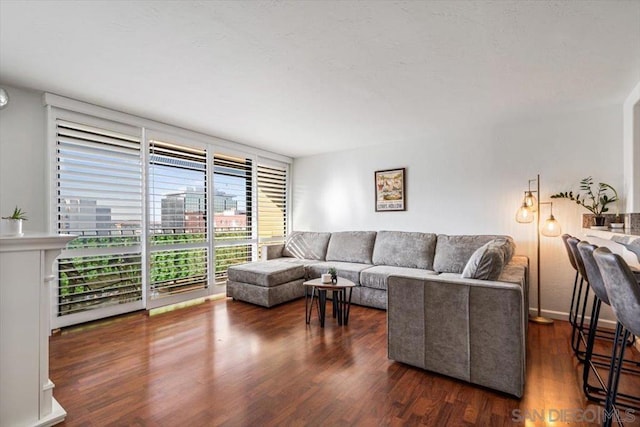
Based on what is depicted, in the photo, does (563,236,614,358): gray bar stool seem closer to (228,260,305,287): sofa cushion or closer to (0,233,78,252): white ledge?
(228,260,305,287): sofa cushion

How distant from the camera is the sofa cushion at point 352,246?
4.58m

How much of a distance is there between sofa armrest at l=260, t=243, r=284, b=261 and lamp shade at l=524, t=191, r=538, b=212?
142 inches

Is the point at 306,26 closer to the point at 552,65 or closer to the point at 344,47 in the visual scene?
the point at 344,47

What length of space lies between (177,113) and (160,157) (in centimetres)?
71

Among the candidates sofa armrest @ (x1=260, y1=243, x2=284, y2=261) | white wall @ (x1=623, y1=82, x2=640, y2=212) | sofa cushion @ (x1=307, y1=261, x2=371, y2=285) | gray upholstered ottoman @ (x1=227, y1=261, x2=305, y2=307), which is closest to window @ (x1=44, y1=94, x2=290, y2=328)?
sofa armrest @ (x1=260, y1=243, x2=284, y2=261)

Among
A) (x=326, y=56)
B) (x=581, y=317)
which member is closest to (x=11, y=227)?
(x=326, y=56)

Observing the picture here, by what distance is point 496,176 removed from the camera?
3.87 metres

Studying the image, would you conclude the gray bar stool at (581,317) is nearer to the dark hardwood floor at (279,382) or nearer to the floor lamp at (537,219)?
the dark hardwood floor at (279,382)

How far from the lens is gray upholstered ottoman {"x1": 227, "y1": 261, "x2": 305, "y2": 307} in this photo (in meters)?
3.84

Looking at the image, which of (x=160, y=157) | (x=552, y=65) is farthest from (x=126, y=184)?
(x=552, y=65)

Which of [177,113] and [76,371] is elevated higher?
[177,113]

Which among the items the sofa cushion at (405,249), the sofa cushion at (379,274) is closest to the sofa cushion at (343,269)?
the sofa cushion at (379,274)

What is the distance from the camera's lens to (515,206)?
374 centimetres

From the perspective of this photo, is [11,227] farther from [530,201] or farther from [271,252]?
[530,201]
